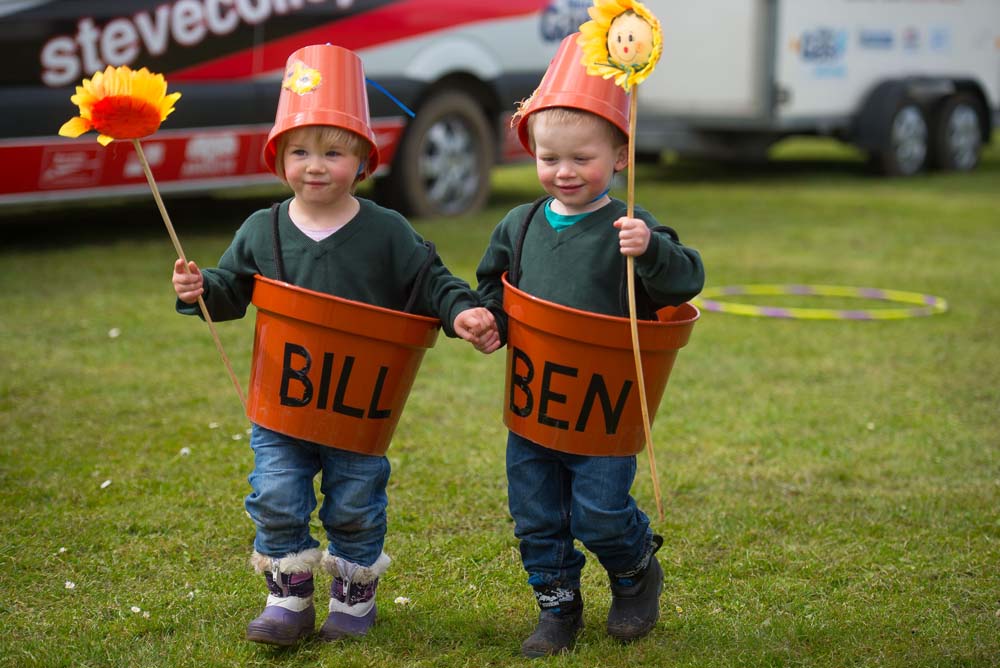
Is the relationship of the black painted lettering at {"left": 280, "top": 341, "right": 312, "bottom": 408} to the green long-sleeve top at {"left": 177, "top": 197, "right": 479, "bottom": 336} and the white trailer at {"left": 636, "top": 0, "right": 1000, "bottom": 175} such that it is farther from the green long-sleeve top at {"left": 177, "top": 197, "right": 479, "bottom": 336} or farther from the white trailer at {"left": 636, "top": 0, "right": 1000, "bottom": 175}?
the white trailer at {"left": 636, "top": 0, "right": 1000, "bottom": 175}

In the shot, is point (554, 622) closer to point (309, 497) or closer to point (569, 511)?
point (569, 511)

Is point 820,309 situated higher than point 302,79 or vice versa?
point 302,79

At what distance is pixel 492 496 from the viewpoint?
4176 mm

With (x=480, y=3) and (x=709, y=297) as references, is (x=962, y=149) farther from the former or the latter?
(x=709, y=297)

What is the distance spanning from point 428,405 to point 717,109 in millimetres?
8089

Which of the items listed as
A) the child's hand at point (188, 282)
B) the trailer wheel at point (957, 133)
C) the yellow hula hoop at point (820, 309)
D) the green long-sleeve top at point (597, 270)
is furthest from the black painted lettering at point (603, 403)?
the trailer wheel at point (957, 133)

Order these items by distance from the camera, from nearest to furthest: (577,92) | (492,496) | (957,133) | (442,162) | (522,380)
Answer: (577,92)
(522,380)
(492,496)
(442,162)
(957,133)

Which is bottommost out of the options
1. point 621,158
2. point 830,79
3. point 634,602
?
point 634,602

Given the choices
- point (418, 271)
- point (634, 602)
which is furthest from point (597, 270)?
point (634, 602)

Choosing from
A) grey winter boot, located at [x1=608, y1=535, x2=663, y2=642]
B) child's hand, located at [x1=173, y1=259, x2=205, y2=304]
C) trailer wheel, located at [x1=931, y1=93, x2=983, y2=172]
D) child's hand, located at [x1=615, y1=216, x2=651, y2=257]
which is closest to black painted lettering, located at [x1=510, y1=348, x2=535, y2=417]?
child's hand, located at [x1=615, y1=216, x2=651, y2=257]

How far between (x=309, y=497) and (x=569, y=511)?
0.63m

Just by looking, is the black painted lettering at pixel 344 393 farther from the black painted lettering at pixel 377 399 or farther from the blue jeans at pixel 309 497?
the blue jeans at pixel 309 497

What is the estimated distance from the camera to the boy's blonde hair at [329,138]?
3.06 metres

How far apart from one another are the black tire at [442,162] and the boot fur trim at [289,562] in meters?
6.21
